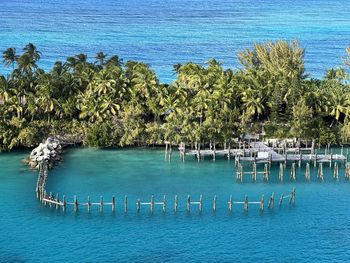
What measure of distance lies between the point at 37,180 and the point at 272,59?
42.4 meters

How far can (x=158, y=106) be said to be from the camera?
9212 centimetres

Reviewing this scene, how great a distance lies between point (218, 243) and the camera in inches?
2437

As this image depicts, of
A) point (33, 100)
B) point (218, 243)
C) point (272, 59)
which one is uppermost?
point (272, 59)

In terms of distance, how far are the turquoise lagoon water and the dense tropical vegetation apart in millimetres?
4611

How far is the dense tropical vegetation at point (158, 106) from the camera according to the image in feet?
291

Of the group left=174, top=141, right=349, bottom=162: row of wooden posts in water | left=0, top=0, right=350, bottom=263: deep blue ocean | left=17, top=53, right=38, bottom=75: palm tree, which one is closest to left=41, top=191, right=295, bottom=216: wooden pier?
left=0, top=0, right=350, bottom=263: deep blue ocean

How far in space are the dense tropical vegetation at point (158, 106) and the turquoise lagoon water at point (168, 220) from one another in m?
4.61

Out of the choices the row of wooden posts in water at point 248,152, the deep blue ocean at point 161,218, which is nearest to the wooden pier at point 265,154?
the row of wooden posts in water at point 248,152

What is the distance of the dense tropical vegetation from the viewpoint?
3497 inches

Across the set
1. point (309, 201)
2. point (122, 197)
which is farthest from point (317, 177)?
point (122, 197)

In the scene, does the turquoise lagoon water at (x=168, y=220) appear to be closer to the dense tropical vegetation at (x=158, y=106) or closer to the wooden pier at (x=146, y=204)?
the wooden pier at (x=146, y=204)

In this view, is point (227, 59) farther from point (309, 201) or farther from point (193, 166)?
point (309, 201)

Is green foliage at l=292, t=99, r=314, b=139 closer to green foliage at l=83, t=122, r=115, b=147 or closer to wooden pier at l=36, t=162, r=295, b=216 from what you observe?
wooden pier at l=36, t=162, r=295, b=216

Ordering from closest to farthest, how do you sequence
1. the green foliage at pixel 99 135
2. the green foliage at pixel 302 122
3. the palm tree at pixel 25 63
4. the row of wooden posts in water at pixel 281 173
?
the row of wooden posts in water at pixel 281 173, the green foliage at pixel 302 122, the green foliage at pixel 99 135, the palm tree at pixel 25 63
